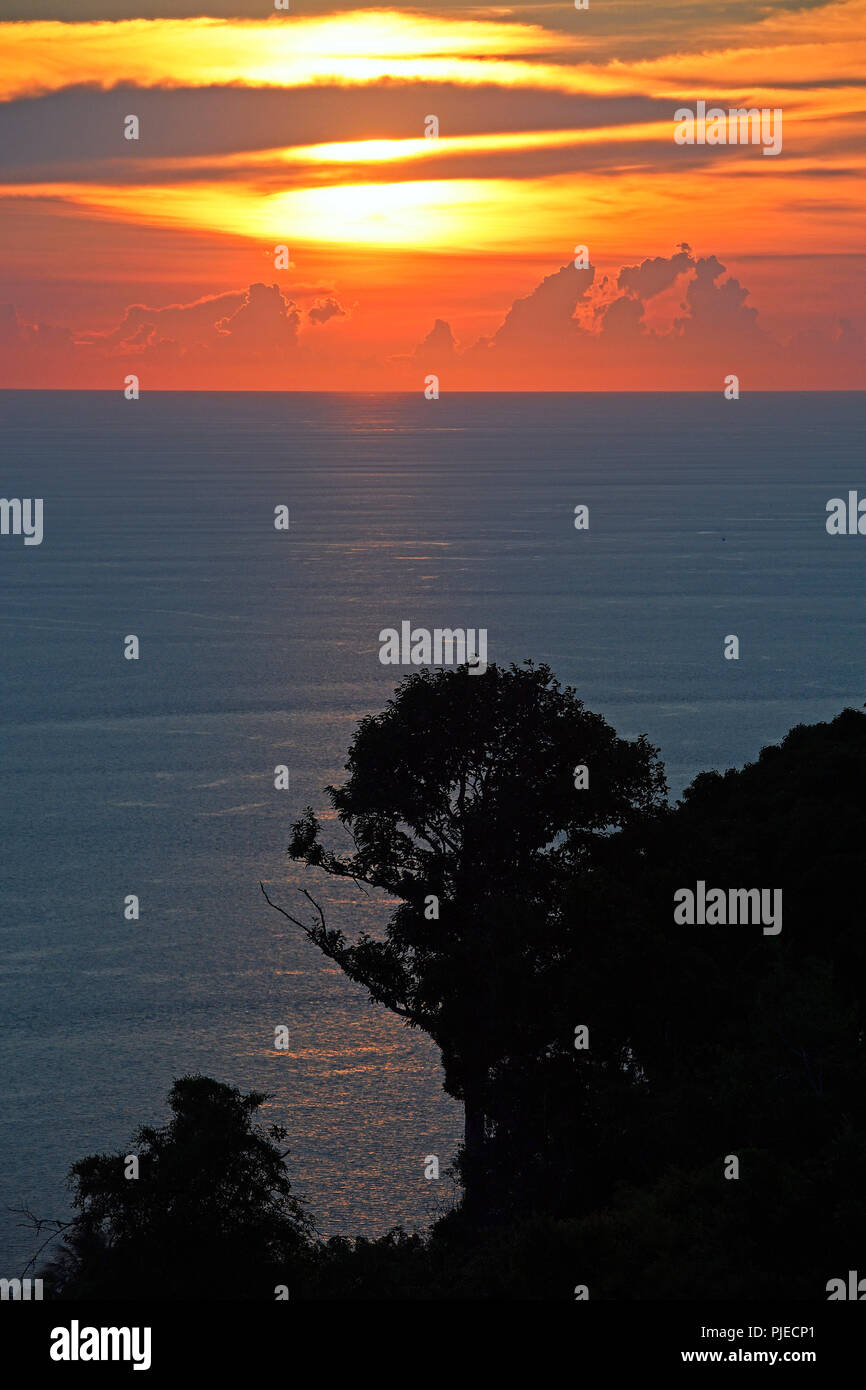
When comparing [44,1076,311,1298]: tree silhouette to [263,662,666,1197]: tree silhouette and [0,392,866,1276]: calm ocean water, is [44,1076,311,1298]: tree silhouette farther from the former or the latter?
[0,392,866,1276]: calm ocean water

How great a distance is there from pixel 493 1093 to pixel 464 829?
589 cm

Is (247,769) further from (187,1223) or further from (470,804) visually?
(187,1223)

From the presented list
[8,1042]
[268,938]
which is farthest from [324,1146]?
[268,938]

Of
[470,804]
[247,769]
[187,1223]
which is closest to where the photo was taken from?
[187,1223]

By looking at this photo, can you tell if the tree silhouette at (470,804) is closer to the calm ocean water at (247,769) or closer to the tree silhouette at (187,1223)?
the tree silhouette at (187,1223)

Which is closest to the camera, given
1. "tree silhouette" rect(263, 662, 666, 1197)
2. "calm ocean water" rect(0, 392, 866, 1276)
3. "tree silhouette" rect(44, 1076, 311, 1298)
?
"tree silhouette" rect(44, 1076, 311, 1298)

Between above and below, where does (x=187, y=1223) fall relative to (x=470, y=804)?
below

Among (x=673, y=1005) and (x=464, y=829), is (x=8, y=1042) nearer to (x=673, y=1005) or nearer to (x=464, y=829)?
(x=464, y=829)

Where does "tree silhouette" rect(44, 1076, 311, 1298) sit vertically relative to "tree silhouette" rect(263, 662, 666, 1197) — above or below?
below

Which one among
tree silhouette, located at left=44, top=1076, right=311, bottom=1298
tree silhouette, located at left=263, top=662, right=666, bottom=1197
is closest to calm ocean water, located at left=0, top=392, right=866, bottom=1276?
tree silhouette, located at left=263, top=662, right=666, bottom=1197

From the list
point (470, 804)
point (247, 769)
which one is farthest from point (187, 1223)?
point (247, 769)

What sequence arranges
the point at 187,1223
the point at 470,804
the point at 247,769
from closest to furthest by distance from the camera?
the point at 187,1223 < the point at 470,804 < the point at 247,769

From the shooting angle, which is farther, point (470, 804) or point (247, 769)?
point (247, 769)

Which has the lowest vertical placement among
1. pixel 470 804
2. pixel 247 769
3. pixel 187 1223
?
pixel 187 1223
